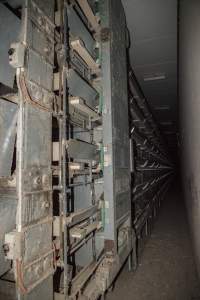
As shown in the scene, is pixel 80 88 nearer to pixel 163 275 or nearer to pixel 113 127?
pixel 113 127

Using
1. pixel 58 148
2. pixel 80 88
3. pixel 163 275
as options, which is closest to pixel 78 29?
pixel 80 88

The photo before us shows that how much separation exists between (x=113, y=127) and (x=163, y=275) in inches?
81.8

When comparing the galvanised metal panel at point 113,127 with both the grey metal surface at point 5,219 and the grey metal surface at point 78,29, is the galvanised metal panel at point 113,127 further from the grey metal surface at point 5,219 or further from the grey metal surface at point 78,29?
the grey metal surface at point 5,219

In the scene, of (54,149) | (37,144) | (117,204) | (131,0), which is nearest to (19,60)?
(37,144)

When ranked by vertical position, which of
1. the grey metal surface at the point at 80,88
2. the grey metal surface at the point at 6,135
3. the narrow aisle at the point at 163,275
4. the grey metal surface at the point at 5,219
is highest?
the grey metal surface at the point at 80,88

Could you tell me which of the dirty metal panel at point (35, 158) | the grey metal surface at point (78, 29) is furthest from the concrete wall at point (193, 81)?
the dirty metal panel at point (35, 158)

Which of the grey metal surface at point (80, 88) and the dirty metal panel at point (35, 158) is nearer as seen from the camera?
the dirty metal panel at point (35, 158)

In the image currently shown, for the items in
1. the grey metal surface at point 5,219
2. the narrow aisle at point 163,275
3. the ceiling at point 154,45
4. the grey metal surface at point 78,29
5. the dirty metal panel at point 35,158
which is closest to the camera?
the dirty metal panel at point 35,158

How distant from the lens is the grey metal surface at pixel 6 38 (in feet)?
5.62

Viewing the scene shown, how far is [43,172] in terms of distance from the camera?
62.0 inches

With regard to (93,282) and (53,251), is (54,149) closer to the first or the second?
(53,251)

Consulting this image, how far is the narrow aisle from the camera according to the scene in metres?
2.46

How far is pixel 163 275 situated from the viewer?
9.39ft

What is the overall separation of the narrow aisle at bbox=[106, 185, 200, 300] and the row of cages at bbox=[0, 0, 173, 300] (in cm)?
44
